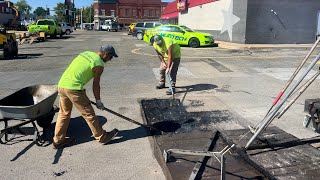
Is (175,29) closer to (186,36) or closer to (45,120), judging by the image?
(186,36)

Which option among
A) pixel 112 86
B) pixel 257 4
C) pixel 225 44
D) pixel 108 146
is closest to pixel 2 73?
pixel 112 86

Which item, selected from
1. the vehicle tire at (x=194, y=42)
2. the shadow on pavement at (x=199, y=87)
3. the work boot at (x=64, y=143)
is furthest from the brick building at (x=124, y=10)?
the work boot at (x=64, y=143)

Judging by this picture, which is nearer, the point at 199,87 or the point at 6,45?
the point at 199,87

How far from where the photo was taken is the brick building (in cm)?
8956

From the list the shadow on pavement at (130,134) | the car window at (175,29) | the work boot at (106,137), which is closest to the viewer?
the work boot at (106,137)

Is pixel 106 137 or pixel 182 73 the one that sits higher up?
pixel 182 73

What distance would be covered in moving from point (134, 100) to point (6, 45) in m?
10.8

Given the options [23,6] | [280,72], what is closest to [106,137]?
[280,72]

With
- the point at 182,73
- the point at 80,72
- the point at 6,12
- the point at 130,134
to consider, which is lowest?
the point at 130,134

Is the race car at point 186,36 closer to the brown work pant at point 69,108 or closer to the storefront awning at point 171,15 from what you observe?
the brown work pant at point 69,108

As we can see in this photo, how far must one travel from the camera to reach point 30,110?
5633 mm

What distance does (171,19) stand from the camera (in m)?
52.1

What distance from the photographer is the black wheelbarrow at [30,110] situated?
5648 mm

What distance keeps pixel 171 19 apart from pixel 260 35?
2889 cm
